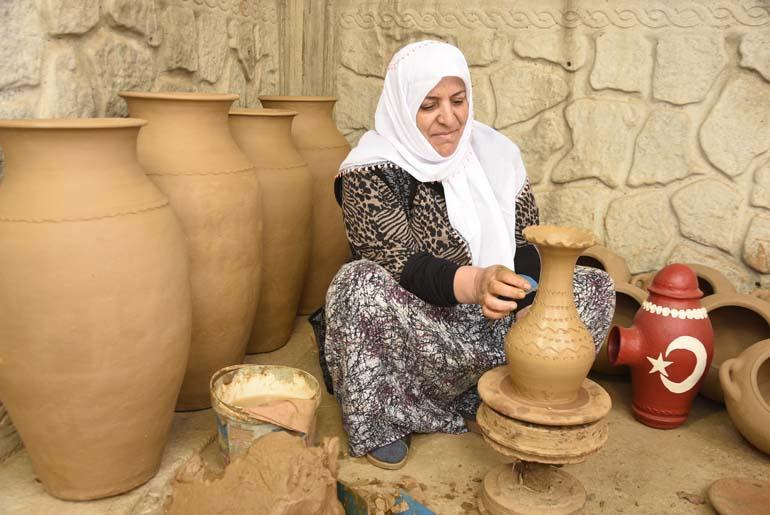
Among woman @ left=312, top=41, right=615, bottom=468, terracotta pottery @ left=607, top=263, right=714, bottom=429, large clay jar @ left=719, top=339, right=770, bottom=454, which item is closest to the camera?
woman @ left=312, top=41, right=615, bottom=468

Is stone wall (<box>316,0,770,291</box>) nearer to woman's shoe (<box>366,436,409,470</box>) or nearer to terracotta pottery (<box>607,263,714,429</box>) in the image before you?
terracotta pottery (<box>607,263,714,429</box>)

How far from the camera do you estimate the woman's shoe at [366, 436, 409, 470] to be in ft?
7.87

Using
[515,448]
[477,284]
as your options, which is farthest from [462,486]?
[477,284]

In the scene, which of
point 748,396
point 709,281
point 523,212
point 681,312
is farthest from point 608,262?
point 748,396

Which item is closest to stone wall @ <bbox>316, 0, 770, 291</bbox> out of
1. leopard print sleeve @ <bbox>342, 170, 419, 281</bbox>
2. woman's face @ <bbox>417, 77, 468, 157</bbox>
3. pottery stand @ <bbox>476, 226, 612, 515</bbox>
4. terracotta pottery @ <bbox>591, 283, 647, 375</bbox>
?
terracotta pottery @ <bbox>591, 283, 647, 375</bbox>

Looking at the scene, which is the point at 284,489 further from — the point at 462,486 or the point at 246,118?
the point at 246,118

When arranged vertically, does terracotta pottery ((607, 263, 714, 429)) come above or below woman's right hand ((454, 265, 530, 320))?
below

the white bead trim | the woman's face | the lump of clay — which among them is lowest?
the lump of clay

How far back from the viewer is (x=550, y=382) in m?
1.92

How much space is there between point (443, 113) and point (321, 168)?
1.03m

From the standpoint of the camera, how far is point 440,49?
97.6 inches

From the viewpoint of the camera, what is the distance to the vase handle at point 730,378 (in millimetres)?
2548

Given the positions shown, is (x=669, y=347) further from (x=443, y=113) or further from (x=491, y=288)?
(x=443, y=113)

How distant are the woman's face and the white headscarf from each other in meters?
0.03
